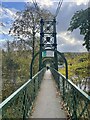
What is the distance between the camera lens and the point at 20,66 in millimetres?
25719

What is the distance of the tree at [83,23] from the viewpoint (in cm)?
1215

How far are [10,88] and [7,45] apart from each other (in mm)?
6319

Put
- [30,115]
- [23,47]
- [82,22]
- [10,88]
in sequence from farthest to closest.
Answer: [23,47] → [10,88] → [82,22] → [30,115]

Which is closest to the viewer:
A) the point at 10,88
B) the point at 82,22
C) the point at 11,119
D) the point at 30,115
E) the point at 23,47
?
the point at 11,119

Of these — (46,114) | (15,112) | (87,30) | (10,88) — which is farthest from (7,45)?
(15,112)

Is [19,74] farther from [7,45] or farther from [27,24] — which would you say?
[27,24]

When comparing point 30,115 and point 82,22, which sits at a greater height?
point 82,22

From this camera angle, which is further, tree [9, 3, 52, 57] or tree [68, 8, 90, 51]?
tree [9, 3, 52, 57]

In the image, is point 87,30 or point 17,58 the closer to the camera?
point 87,30

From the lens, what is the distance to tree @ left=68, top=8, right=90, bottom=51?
12148mm

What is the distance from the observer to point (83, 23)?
1254 cm

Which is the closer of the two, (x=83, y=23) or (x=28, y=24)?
(x=83, y=23)

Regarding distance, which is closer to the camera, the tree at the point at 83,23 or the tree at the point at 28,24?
the tree at the point at 83,23

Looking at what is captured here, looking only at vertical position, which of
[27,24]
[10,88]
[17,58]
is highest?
[27,24]
